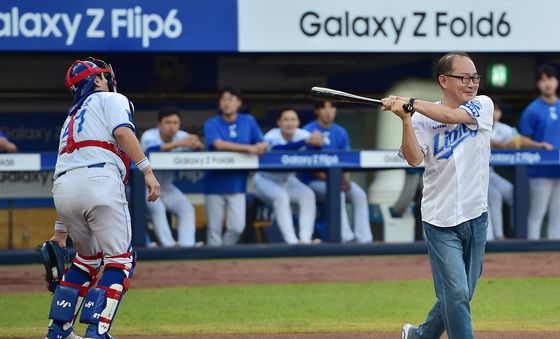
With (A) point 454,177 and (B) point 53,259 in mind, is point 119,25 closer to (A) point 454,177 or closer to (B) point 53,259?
(B) point 53,259

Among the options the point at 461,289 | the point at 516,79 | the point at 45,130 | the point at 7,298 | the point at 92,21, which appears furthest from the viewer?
the point at 516,79

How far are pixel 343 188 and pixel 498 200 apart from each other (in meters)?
1.70

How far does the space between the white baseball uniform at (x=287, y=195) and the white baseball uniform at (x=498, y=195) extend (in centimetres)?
196

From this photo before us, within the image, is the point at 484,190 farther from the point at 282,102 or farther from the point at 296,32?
the point at 282,102

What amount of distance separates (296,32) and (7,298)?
4612mm

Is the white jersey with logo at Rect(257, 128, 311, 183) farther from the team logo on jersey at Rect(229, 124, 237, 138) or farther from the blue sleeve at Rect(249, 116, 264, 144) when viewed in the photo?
the team logo on jersey at Rect(229, 124, 237, 138)

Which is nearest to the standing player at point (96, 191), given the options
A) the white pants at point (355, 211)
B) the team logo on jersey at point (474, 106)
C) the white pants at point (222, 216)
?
the team logo on jersey at point (474, 106)

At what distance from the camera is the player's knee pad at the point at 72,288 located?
693 cm

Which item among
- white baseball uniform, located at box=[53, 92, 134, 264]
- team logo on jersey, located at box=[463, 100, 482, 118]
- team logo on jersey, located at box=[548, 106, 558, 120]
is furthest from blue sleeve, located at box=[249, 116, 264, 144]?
team logo on jersey, located at box=[463, 100, 482, 118]

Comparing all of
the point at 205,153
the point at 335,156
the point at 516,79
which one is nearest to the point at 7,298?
the point at 205,153

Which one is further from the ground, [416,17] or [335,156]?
[416,17]

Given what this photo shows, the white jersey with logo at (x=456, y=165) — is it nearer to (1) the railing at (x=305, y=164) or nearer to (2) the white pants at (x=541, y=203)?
(1) the railing at (x=305, y=164)

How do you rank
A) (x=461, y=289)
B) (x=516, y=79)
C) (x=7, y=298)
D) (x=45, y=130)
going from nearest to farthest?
(x=461, y=289)
(x=7, y=298)
(x=45, y=130)
(x=516, y=79)

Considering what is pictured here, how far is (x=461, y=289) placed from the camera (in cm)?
589
